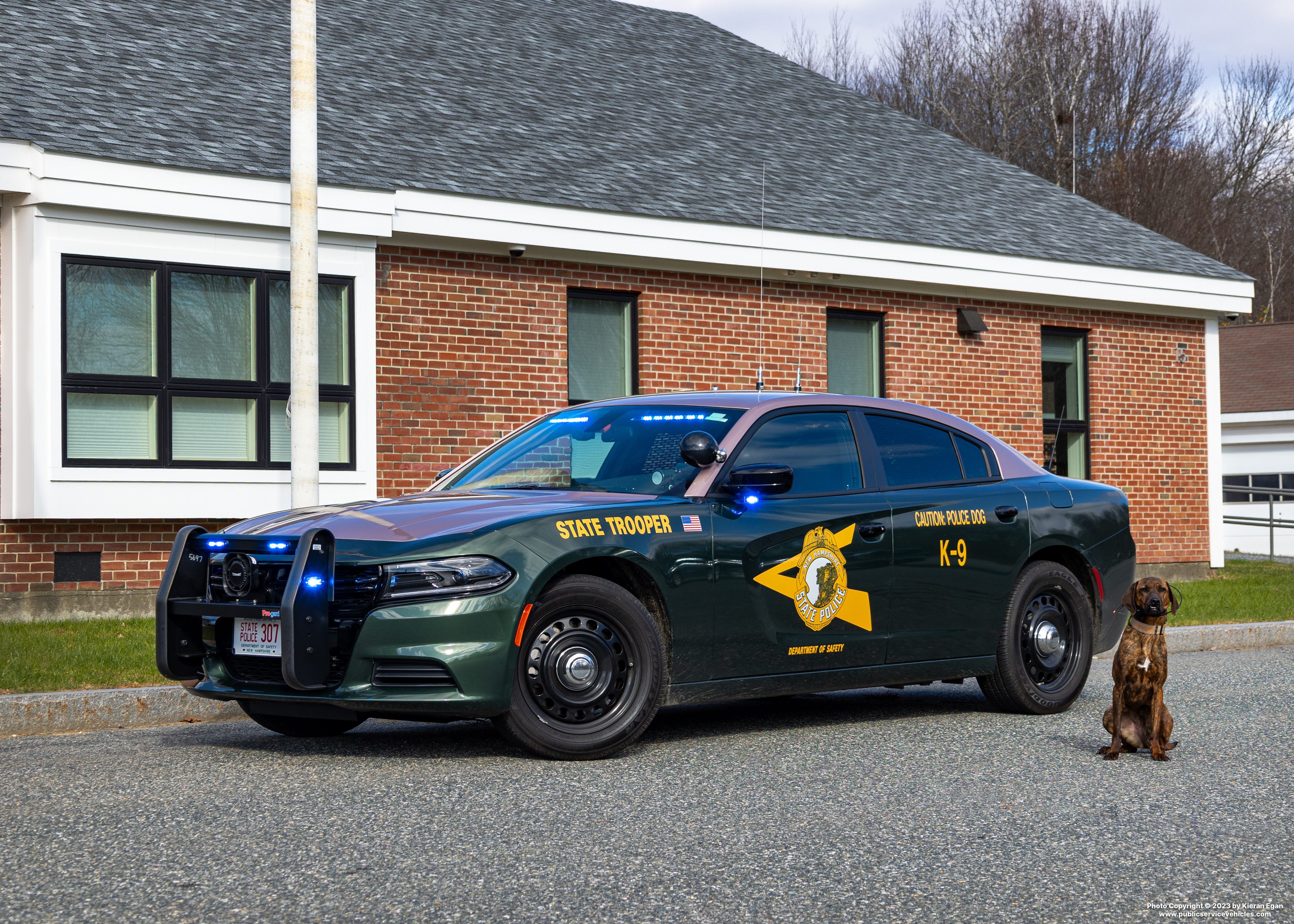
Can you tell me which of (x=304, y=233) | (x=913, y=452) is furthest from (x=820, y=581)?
(x=304, y=233)

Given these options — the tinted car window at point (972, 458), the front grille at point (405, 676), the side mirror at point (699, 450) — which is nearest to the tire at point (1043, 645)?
the tinted car window at point (972, 458)

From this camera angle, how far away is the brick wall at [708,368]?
508 inches

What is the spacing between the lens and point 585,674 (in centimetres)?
605

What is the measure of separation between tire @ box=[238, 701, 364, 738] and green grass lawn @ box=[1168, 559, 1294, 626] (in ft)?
25.2

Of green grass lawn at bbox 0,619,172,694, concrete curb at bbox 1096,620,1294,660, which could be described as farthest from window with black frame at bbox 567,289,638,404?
concrete curb at bbox 1096,620,1294,660

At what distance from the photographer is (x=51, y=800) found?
539 cm

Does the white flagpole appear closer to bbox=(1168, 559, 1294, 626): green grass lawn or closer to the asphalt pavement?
the asphalt pavement

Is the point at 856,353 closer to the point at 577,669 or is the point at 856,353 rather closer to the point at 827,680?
the point at 827,680

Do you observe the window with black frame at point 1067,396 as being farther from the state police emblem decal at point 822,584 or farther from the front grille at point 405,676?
the front grille at point 405,676

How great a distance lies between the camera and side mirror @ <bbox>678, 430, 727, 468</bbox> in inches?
256

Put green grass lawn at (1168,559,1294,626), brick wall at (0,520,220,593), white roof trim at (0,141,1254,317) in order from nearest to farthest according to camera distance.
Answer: brick wall at (0,520,220,593) → white roof trim at (0,141,1254,317) → green grass lawn at (1168,559,1294,626)

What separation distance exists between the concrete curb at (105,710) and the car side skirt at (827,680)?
2.71 m

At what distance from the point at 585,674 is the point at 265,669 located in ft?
4.29

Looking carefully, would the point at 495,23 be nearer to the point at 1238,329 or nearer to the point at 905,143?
the point at 905,143
